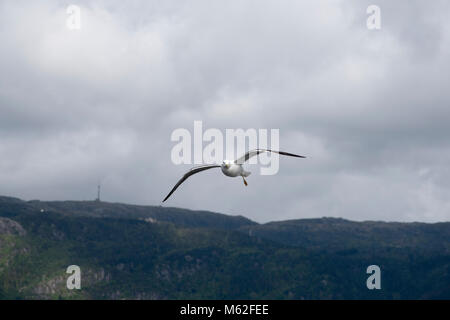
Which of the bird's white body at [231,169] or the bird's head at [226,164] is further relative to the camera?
the bird's head at [226,164]

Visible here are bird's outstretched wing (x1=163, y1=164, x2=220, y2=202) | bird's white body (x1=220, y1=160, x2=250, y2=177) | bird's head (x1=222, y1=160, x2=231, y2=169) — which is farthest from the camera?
bird's outstretched wing (x1=163, y1=164, x2=220, y2=202)

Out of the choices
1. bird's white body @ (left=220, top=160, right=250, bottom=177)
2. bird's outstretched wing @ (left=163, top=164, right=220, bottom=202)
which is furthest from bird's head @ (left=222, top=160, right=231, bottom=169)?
bird's outstretched wing @ (left=163, top=164, right=220, bottom=202)

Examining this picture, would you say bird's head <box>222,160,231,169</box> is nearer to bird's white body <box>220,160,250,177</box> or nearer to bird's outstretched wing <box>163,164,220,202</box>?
bird's white body <box>220,160,250,177</box>

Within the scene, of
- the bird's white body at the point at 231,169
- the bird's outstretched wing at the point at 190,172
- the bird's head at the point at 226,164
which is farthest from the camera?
the bird's outstretched wing at the point at 190,172

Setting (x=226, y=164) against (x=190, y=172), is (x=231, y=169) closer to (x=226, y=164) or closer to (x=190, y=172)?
(x=226, y=164)

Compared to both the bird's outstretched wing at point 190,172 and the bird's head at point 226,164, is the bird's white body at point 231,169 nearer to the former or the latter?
the bird's head at point 226,164

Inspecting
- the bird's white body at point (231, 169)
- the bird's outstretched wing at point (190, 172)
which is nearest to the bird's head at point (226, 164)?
the bird's white body at point (231, 169)

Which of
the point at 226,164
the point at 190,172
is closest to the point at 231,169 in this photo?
the point at 226,164
